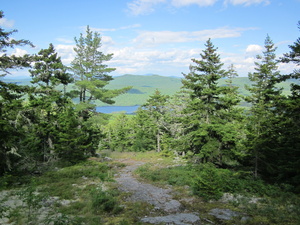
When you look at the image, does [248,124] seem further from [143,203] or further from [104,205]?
[104,205]

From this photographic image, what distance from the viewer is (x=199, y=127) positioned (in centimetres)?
2012

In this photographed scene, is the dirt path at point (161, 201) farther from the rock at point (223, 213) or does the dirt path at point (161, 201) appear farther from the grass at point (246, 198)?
the rock at point (223, 213)

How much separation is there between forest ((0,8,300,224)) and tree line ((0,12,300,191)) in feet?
0.24

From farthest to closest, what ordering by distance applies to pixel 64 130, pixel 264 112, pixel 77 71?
pixel 77 71 < pixel 64 130 < pixel 264 112

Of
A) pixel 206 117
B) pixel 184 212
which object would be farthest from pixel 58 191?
pixel 206 117

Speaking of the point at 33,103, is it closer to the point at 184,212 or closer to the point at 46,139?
the point at 46,139

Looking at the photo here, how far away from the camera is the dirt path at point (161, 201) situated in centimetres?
893

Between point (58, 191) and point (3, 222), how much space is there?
4.81m

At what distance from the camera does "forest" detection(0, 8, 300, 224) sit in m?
12.2

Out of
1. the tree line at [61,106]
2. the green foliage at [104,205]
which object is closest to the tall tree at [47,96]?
the tree line at [61,106]

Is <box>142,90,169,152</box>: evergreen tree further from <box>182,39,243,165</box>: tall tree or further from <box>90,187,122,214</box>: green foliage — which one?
<box>90,187,122,214</box>: green foliage

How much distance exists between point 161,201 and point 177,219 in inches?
115

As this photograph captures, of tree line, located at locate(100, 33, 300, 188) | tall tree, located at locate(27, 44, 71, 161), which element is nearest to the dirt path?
tree line, located at locate(100, 33, 300, 188)

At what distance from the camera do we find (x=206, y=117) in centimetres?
2030
